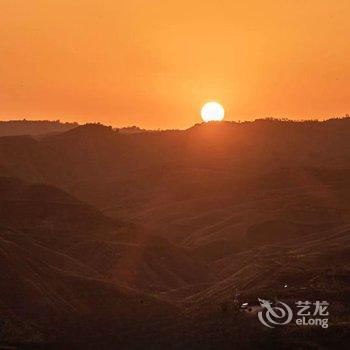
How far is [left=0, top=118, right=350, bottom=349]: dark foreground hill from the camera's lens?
3322cm

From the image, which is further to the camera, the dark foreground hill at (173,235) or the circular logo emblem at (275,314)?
the dark foreground hill at (173,235)

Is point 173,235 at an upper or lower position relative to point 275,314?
upper

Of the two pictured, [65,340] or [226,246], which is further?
[226,246]

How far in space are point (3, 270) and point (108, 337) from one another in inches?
366

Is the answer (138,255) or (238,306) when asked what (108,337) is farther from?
(138,255)

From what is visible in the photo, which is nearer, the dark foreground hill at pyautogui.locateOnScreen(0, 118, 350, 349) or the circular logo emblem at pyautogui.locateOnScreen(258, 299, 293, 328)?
the circular logo emblem at pyautogui.locateOnScreen(258, 299, 293, 328)

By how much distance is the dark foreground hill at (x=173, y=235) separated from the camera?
1308 inches

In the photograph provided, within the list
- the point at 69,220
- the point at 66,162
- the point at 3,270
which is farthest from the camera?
the point at 66,162

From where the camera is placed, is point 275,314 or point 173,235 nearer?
point 275,314

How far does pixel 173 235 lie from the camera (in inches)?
3071

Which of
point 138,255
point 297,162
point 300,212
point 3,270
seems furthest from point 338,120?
point 3,270

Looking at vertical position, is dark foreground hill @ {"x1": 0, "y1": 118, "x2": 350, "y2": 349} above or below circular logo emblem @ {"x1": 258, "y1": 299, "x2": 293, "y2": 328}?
above

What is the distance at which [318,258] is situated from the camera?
4969 centimetres

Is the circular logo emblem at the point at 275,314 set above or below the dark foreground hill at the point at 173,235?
below
